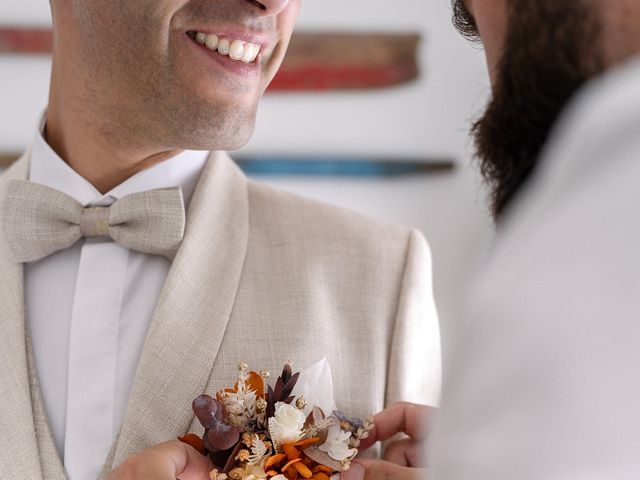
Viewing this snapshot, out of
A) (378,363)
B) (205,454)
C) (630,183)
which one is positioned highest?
(630,183)

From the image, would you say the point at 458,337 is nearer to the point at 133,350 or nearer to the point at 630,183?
the point at 630,183

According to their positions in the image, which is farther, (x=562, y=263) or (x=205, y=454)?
(x=205, y=454)

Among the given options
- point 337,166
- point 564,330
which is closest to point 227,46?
point 564,330

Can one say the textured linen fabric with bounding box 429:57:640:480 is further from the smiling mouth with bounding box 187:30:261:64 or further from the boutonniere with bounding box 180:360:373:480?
the smiling mouth with bounding box 187:30:261:64

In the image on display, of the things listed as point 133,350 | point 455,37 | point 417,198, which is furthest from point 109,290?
point 455,37

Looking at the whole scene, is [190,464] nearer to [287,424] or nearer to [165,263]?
[287,424]

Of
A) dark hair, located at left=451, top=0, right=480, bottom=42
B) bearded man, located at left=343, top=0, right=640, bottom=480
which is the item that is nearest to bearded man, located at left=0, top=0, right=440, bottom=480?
dark hair, located at left=451, top=0, right=480, bottom=42

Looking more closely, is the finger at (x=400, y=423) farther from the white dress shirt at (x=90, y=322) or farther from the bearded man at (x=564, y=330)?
the bearded man at (x=564, y=330)
